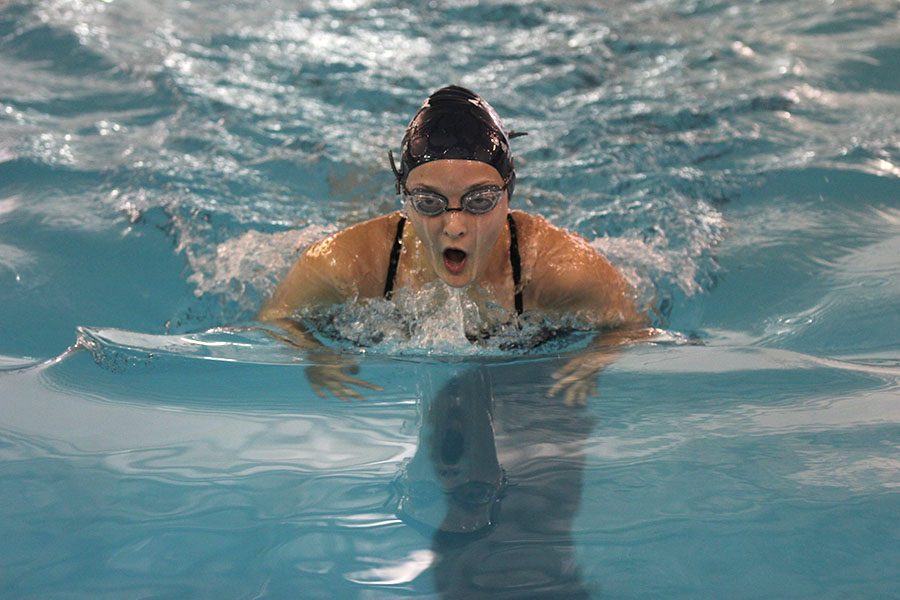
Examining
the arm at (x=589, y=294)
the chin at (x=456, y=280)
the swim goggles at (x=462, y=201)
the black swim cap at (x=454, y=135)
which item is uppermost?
the black swim cap at (x=454, y=135)

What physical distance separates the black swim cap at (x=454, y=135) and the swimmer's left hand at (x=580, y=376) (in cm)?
54

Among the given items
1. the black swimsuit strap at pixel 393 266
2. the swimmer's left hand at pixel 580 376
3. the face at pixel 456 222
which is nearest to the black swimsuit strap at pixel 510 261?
the black swimsuit strap at pixel 393 266

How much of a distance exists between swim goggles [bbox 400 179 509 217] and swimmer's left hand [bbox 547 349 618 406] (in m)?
0.48

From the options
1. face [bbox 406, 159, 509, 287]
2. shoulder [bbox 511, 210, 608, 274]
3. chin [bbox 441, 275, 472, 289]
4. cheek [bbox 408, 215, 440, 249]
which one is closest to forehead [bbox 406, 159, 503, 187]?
face [bbox 406, 159, 509, 287]

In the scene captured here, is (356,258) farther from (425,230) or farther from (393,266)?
(425,230)

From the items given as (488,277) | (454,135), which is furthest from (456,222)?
(488,277)

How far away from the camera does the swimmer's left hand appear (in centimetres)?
250

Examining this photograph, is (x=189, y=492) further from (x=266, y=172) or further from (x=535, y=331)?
(x=266, y=172)

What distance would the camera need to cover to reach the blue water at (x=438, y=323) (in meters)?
2.03

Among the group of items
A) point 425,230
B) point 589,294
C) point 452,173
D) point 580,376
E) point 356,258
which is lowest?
point 580,376

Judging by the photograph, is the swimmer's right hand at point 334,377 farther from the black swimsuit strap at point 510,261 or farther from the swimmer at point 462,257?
the black swimsuit strap at point 510,261

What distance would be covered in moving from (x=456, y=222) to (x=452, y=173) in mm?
128

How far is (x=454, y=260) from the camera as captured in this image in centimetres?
266

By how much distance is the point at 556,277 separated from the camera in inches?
112
